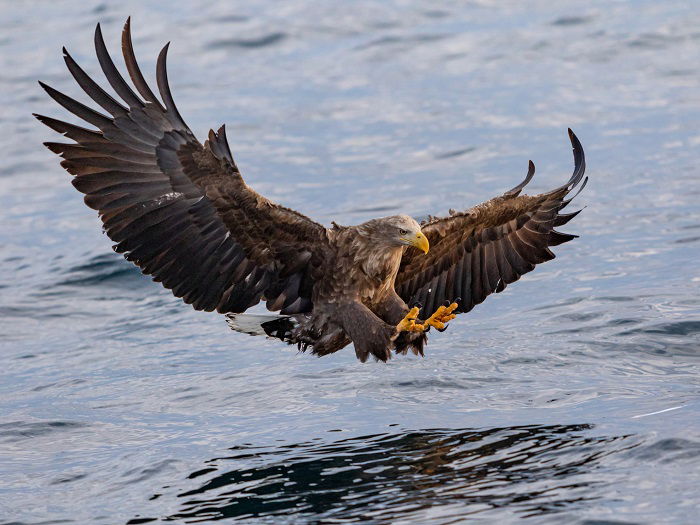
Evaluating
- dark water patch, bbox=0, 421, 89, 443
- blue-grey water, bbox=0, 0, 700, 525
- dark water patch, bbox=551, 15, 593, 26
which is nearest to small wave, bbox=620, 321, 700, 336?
blue-grey water, bbox=0, 0, 700, 525

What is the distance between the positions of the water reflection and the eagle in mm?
657

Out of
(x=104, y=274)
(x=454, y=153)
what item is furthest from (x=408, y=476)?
(x=454, y=153)

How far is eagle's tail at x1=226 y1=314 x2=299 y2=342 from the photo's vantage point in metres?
8.02

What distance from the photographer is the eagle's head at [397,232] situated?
7867mm

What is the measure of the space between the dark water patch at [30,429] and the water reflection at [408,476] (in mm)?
1536

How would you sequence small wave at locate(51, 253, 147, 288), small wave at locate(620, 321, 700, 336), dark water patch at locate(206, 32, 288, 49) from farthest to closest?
dark water patch at locate(206, 32, 288, 49), small wave at locate(51, 253, 147, 288), small wave at locate(620, 321, 700, 336)

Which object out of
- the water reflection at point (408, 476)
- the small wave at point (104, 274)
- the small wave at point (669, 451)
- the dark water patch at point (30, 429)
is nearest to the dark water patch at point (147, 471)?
the water reflection at point (408, 476)

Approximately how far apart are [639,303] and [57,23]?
14169 mm

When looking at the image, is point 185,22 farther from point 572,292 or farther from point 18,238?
point 572,292

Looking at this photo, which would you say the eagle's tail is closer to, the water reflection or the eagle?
the eagle

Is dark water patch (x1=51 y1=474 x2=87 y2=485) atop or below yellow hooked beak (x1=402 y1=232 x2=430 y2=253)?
below

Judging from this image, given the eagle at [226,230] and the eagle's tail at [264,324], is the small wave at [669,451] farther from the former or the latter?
the eagle's tail at [264,324]

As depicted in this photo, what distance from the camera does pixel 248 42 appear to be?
66.5ft

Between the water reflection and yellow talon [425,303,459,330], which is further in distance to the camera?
yellow talon [425,303,459,330]
